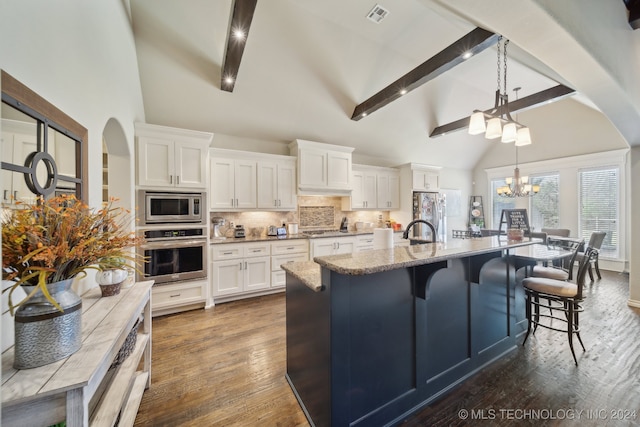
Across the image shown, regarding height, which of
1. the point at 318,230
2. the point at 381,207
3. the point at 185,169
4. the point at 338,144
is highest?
the point at 338,144

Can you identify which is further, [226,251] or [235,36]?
[226,251]

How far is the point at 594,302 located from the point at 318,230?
445cm

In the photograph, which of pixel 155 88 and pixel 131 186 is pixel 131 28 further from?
pixel 131 186

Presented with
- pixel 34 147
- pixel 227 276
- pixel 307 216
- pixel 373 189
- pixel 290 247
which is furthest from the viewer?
pixel 373 189

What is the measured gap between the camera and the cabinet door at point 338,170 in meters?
4.57

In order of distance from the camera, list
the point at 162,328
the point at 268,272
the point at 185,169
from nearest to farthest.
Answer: the point at 162,328, the point at 185,169, the point at 268,272

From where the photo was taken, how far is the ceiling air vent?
2847mm

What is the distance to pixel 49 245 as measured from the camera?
0.90m

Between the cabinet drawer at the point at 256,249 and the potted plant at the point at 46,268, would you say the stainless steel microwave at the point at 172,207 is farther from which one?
the potted plant at the point at 46,268

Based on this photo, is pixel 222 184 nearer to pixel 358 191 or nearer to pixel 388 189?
pixel 358 191

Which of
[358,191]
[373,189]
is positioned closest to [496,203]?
[373,189]

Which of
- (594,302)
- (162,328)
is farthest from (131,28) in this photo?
(594,302)

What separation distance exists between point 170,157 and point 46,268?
2718 mm

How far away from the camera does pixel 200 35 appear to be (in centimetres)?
288
